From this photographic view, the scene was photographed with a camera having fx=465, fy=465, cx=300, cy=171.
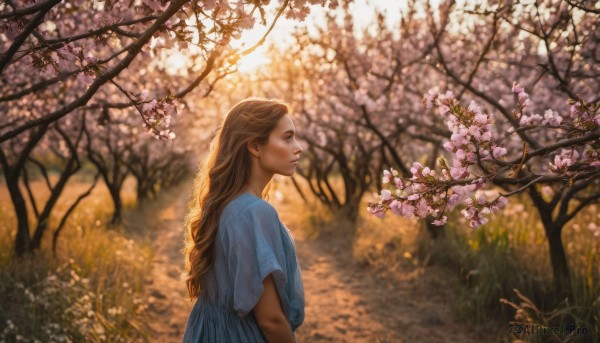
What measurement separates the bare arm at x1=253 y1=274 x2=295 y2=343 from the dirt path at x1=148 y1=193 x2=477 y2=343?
10.3 feet

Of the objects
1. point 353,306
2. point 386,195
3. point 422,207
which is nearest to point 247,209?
point 386,195

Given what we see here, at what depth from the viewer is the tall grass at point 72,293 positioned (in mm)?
4039

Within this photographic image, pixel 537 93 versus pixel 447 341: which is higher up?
pixel 537 93

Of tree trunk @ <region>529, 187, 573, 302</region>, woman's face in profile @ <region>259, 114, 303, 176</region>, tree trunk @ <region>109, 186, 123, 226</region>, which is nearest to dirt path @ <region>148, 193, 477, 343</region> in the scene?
tree trunk @ <region>529, 187, 573, 302</region>

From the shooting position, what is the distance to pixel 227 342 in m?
2.15

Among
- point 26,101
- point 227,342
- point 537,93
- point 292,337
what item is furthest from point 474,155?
point 537,93

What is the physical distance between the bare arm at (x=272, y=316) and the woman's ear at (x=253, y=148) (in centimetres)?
61

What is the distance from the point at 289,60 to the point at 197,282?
7.70 m

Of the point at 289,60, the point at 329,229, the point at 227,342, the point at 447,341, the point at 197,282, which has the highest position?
the point at 289,60

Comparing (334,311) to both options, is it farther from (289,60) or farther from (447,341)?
(289,60)

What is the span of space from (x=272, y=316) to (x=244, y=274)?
0.22 m

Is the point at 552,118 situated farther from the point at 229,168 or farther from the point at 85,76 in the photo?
the point at 85,76

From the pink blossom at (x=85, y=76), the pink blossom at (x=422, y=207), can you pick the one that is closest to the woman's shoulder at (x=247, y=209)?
the pink blossom at (x=422, y=207)

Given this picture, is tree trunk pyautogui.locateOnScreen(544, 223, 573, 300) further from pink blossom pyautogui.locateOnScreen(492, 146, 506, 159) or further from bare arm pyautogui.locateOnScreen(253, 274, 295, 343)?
bare arm pyautogui.locateOnScreen(253, 274, 295, 343)
